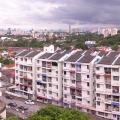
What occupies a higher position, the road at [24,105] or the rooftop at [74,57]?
the rooftop at [74,57]

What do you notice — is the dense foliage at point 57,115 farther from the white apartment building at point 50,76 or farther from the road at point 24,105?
the white apartment building at point 50,76

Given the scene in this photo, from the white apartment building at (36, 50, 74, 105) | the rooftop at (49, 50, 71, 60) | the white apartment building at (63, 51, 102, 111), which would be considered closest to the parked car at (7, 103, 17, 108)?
the white apartment building at (36, 50, 74, 105)

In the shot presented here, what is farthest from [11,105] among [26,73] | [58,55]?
[58,55]

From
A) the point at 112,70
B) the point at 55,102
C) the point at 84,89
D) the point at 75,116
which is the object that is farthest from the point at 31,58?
the point at 75,116

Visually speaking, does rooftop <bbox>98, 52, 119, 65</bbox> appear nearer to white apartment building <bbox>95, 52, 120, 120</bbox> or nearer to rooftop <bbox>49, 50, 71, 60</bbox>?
white apartment building <bbox>95, 52, 120, 120</bbox>

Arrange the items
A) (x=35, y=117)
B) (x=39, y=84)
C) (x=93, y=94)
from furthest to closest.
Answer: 1. (x=39, y=84)
2. (x=93, y=94)
3. (x=35, y=117)

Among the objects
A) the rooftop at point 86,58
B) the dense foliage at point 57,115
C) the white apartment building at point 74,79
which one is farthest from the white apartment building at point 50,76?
the dense foliage at point 57,115

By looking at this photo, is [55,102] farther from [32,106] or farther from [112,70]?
[112,70]

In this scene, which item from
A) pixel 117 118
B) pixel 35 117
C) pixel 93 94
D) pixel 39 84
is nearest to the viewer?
pixel 35 117

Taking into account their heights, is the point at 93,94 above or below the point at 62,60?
below

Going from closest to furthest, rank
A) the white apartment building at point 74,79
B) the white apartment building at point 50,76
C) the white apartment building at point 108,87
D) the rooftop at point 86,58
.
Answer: the white apartment building at point 108,87 → the white apartment building at point 74,79 → the rooftop at point 86,58 → the white apartment building at point 50,76

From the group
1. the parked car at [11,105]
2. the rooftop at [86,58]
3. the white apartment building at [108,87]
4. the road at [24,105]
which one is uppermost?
the rooftop at [86,58]
